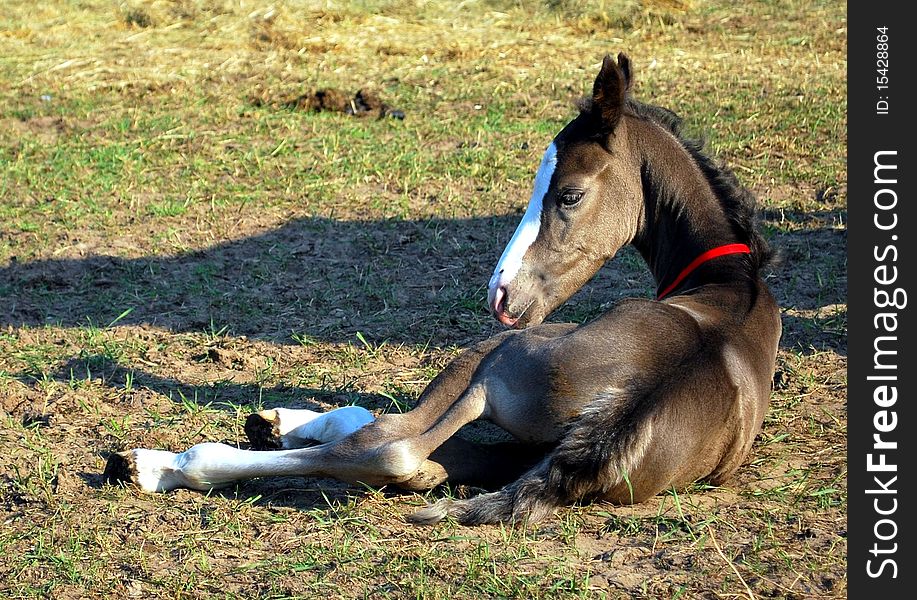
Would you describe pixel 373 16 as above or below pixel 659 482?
above

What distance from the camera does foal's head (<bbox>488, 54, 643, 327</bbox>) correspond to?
14.6 feet

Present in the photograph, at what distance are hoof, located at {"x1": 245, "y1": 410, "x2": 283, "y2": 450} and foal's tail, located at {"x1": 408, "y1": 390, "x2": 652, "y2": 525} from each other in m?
0.74

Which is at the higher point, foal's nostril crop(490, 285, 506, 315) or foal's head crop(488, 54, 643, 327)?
foal's head crop(488, 54, 643, 327)

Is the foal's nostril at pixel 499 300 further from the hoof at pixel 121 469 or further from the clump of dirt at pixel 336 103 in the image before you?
the clump of dirt at pixel 336 103

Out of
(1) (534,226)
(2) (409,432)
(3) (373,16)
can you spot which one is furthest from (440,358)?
(3) (373,16)

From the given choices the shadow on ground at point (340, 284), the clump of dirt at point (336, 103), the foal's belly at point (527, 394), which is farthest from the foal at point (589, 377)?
the clump of dirt at point (336, 103)

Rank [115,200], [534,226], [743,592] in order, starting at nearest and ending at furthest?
[743,592] → [534,226] → [115,200]

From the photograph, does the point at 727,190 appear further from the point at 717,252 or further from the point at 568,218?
the point at 568,218

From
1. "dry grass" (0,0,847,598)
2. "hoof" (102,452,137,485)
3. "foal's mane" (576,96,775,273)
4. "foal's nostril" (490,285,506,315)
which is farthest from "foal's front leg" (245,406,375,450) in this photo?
"foal's mane" (576,96,775,273)

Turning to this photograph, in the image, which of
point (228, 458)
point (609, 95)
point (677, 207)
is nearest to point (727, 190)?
point (677, 207)

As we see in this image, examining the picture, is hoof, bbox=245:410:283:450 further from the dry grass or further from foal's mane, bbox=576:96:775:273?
foal's mane, bbox=576:96:775:273

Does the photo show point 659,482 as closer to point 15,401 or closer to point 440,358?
point 440,358

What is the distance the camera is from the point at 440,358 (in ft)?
17.3

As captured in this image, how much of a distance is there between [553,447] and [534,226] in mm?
1074
